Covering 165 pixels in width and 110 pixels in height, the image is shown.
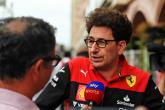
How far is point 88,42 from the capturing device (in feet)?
12.9

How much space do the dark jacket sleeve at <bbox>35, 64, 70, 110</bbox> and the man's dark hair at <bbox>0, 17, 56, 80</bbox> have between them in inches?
52.8

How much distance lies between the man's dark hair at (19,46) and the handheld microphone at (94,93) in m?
1.23

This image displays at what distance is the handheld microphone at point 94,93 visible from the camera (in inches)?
150

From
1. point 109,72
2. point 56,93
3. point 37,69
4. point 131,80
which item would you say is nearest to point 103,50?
point 109,72

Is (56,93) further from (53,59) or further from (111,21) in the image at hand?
(53,59)

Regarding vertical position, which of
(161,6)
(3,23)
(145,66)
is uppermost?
(3,23)

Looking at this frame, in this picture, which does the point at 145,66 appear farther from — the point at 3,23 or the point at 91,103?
the point at 3,23

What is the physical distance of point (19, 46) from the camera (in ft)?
8.37

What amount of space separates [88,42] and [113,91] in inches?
14.8

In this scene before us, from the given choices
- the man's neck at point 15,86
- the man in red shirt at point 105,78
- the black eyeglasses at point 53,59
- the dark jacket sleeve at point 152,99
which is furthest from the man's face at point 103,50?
the man's neck at point 15,86

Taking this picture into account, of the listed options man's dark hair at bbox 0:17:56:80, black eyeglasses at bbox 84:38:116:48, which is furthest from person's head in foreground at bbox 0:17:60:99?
black eyeglasses at bbox 84:38:116:48

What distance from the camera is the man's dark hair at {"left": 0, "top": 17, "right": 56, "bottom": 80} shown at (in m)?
2.56

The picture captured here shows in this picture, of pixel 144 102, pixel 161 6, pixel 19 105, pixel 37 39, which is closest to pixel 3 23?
pixel 37 39

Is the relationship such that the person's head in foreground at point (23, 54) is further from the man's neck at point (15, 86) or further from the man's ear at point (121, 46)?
the man's ear at point (121, 46)
